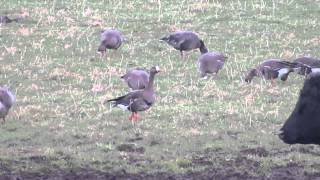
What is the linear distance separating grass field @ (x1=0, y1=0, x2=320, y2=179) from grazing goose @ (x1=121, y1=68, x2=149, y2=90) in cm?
28

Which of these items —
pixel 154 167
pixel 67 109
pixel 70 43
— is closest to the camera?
pixel 154 167

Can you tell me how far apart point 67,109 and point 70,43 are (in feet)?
22.8

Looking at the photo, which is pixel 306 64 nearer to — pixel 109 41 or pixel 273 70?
pixel 273 70

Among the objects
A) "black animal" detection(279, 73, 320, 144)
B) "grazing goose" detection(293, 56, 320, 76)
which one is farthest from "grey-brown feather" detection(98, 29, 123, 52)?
"black animal" detection(279, 73, 320, 144)

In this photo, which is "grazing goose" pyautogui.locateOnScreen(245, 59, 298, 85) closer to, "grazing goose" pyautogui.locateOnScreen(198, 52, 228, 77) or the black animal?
"grazing goose" pyautogui.locateOnScreen(198, 52, 228, 77)

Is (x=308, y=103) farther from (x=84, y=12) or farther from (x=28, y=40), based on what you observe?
(x=84, y=12)

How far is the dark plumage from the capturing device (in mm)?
18062

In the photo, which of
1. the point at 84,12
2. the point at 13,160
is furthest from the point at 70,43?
the point at 13,160

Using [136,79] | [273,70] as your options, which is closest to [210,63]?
[273,70]

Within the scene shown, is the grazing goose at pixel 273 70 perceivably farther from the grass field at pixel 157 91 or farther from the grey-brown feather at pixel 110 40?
the grey-brown feather at pixel 110 40

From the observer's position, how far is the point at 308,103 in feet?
32.8

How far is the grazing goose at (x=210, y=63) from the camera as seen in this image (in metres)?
18.5

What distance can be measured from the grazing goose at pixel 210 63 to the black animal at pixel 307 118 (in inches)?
325

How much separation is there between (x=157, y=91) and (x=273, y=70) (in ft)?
8.15
